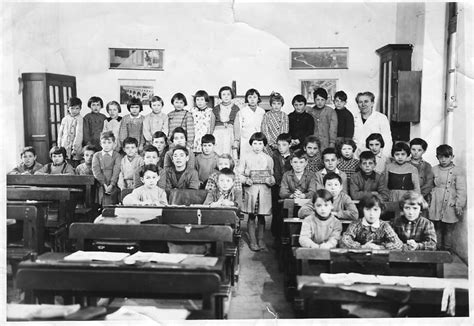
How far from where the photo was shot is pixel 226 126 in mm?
4074

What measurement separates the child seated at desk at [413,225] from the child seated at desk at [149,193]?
145 centimetres

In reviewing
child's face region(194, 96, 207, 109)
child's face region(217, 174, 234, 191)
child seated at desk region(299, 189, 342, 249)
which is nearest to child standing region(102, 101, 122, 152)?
child's face region(194, 96, 207, 109)

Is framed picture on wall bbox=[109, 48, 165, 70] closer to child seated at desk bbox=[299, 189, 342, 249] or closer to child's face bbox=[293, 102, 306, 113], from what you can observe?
child's face bbox=[293, 102, 306, 113]

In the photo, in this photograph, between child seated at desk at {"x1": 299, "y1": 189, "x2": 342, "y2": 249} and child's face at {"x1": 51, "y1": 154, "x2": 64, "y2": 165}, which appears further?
child's face at {"x1": 51, "y1": 154, "x2": 64, "y2": 165}

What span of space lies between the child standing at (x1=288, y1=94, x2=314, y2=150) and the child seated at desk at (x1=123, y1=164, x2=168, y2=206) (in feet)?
4.44

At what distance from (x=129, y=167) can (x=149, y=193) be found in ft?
1.73

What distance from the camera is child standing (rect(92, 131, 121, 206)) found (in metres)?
3.48

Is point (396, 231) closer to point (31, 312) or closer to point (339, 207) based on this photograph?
point (339, 207)

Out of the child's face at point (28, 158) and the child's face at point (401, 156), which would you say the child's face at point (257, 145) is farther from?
the child's face at point (28, 158)

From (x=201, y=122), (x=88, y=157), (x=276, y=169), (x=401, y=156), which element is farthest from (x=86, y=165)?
(x=401, y=156)

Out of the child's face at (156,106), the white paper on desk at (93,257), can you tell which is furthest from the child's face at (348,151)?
the white paper on desk at (93,257)

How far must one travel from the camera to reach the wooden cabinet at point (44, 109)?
13.7 feet

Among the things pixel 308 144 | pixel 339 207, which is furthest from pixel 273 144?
pixel 339 207

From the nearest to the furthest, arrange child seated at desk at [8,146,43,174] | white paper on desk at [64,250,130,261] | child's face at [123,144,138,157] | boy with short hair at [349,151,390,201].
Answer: white paper on desk at [64,250,130,261] → boy with short hair at [349,151,390,201] → child seated at desk at [8,146,43,174] → child's face at [123,144,138,157]
